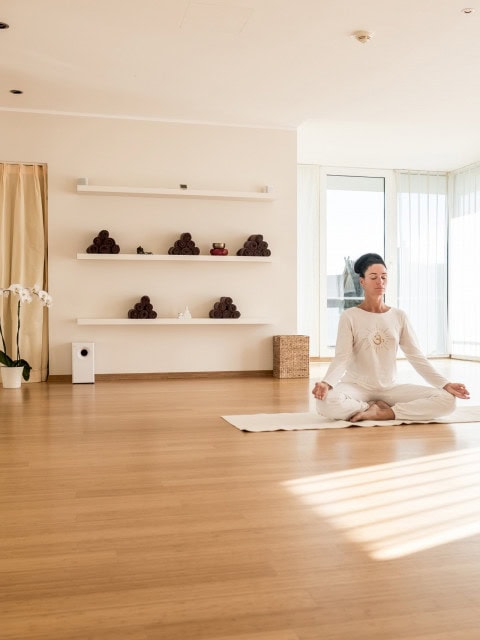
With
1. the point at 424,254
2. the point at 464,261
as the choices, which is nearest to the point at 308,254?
the point at 424,254

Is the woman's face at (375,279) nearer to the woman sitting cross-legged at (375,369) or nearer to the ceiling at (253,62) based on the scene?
the woman sitting cross-legged at (375,369)

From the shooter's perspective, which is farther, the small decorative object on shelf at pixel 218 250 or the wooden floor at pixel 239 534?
the small decorative object on shelf at pixel 218 250

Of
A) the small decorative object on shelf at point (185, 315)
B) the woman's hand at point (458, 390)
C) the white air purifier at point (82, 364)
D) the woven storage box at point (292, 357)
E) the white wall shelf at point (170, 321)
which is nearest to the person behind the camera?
the woman's hand at point (458, 390)

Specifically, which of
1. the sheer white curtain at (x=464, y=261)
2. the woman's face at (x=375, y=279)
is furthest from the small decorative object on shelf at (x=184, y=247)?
the sheer white curtain at (x=464, y=261)

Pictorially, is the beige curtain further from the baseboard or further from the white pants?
the white pants

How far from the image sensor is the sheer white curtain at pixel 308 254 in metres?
8.73

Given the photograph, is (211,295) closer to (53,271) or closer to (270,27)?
(53,271)

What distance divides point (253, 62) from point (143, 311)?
2.39 metres

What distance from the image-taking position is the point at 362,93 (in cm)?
593

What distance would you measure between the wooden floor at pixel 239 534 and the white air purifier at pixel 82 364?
262 centimetres

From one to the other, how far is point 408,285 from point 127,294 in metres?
4.30

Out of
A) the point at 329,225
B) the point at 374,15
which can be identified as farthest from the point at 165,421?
the point at 329,225

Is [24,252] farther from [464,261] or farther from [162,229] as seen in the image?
[464,261]

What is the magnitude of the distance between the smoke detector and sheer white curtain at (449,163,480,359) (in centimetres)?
→ 458
